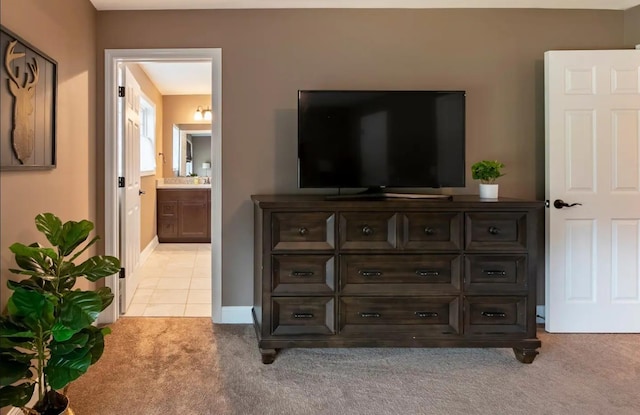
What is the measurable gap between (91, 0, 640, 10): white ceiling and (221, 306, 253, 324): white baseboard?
217 centimetres

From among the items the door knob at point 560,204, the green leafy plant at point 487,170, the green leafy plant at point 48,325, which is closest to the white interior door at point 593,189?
the door knob at point 560,204

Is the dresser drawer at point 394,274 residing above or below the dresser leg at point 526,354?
above

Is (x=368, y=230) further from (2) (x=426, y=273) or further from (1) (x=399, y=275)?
(2) (x=426, y=273)

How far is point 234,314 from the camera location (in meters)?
3.04

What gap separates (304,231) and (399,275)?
612mm

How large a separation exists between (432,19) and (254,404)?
9.06 feet

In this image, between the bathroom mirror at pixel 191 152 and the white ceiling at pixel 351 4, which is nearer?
the white ceiling at pixel 351 4

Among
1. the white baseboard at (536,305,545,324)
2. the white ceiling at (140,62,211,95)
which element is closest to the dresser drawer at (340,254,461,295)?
the white baseboard at (536,305,545,324)

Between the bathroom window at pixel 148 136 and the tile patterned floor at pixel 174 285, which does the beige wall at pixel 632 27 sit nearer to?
the tile patterned floor at pixel 174 285

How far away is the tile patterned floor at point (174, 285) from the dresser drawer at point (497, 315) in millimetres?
1973

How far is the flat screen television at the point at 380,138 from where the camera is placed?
8.62ft

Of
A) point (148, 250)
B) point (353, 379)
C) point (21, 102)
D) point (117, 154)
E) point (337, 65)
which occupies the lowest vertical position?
point (353, 379)

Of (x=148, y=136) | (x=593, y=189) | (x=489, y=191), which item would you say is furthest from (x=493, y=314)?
(x=148, y=136)

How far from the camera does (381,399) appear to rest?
2068mm
